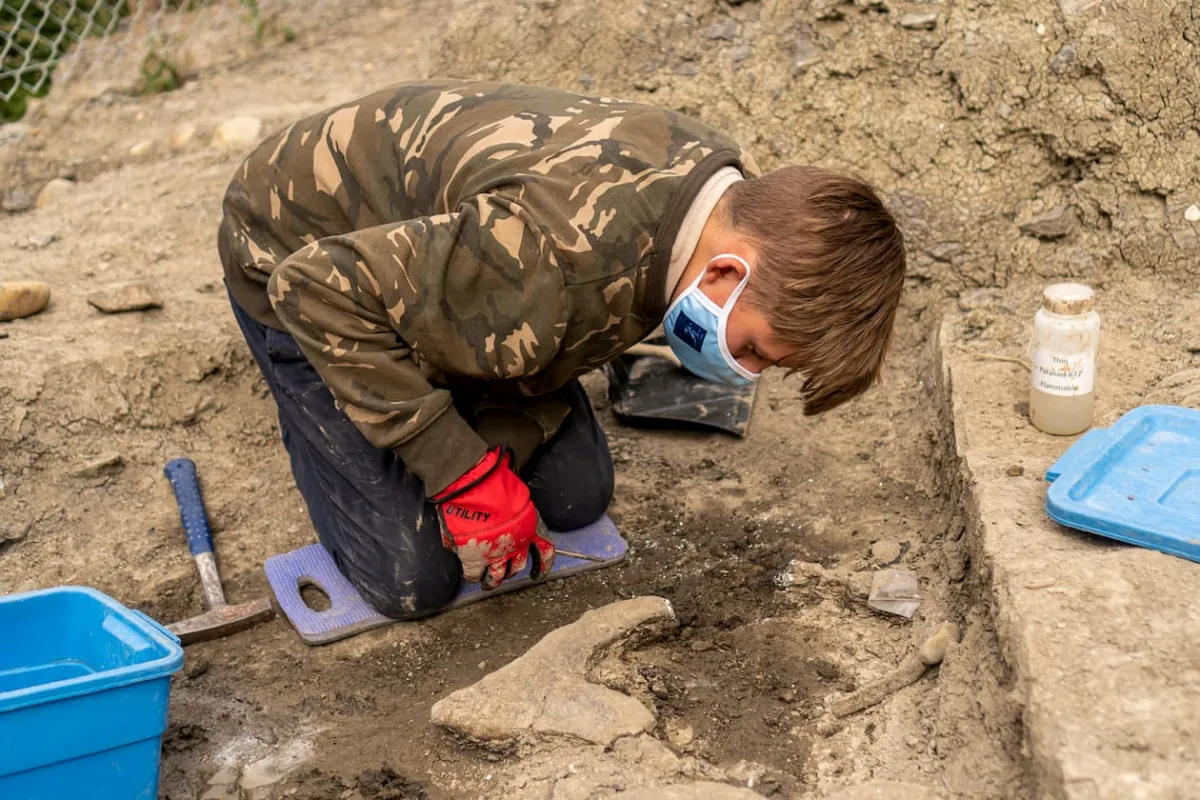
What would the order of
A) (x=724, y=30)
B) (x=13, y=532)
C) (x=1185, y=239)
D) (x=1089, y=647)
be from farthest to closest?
(x=724, y=30), (x=1185, y=239), (x=13, y=532), (x=1089, y=647)

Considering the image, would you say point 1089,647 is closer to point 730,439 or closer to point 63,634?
point 730,439

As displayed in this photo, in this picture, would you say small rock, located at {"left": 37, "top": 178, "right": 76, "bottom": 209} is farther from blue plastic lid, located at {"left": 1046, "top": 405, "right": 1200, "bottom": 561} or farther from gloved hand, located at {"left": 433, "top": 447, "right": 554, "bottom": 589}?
blue plastic lid, located at {"left": 1046, "top": 405, "right": 1200, "bottom": 561}

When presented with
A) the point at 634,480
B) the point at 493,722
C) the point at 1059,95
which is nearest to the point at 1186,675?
the point at 493,722

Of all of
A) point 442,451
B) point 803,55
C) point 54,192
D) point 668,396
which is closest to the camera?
point 442,451

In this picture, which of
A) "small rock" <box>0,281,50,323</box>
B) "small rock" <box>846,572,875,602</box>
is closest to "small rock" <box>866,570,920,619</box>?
"small rock" <box>846,572,875,602</box>

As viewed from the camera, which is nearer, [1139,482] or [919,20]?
[1139,482]

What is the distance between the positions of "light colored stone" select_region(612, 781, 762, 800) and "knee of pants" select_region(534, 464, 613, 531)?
103 centimetres

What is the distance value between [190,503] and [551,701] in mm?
1287

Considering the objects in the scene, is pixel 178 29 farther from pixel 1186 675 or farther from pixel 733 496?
pixel 1186 675

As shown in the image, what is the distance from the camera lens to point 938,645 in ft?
7.34

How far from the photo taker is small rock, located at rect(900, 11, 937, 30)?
347 centimetres

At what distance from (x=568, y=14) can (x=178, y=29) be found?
2.59 metres

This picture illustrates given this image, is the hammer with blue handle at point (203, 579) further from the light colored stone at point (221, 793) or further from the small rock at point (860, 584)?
the small rock at point (860, 584)

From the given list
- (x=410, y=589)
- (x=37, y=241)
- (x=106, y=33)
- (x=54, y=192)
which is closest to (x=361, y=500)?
(x=410, y=589)
